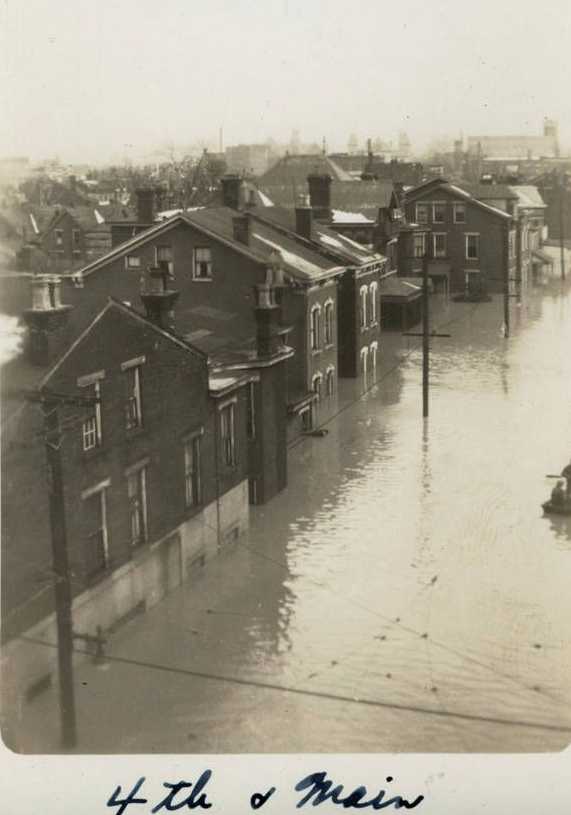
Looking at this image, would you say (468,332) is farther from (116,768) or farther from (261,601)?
(116,768)

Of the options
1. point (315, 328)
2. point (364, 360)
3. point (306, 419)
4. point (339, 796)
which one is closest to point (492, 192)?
point (364, 360)

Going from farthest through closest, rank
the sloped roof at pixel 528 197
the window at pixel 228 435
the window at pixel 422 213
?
the sloped roof at pixel 528 197 → the window at pixel 422 213 → the window at pixel 228 435

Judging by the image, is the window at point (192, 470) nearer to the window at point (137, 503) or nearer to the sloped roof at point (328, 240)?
the window at point (137, 503)

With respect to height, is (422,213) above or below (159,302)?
above

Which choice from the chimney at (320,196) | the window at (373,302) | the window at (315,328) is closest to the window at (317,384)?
the window at (315,328)

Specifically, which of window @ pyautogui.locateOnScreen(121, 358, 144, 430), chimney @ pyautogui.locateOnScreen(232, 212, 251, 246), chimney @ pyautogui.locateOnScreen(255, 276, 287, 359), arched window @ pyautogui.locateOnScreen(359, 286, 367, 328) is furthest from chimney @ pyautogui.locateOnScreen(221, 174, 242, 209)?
window @ pyautogui.locateOnScreen(121, 358, 144, 430)

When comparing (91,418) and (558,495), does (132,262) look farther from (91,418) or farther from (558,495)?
(91,418)
